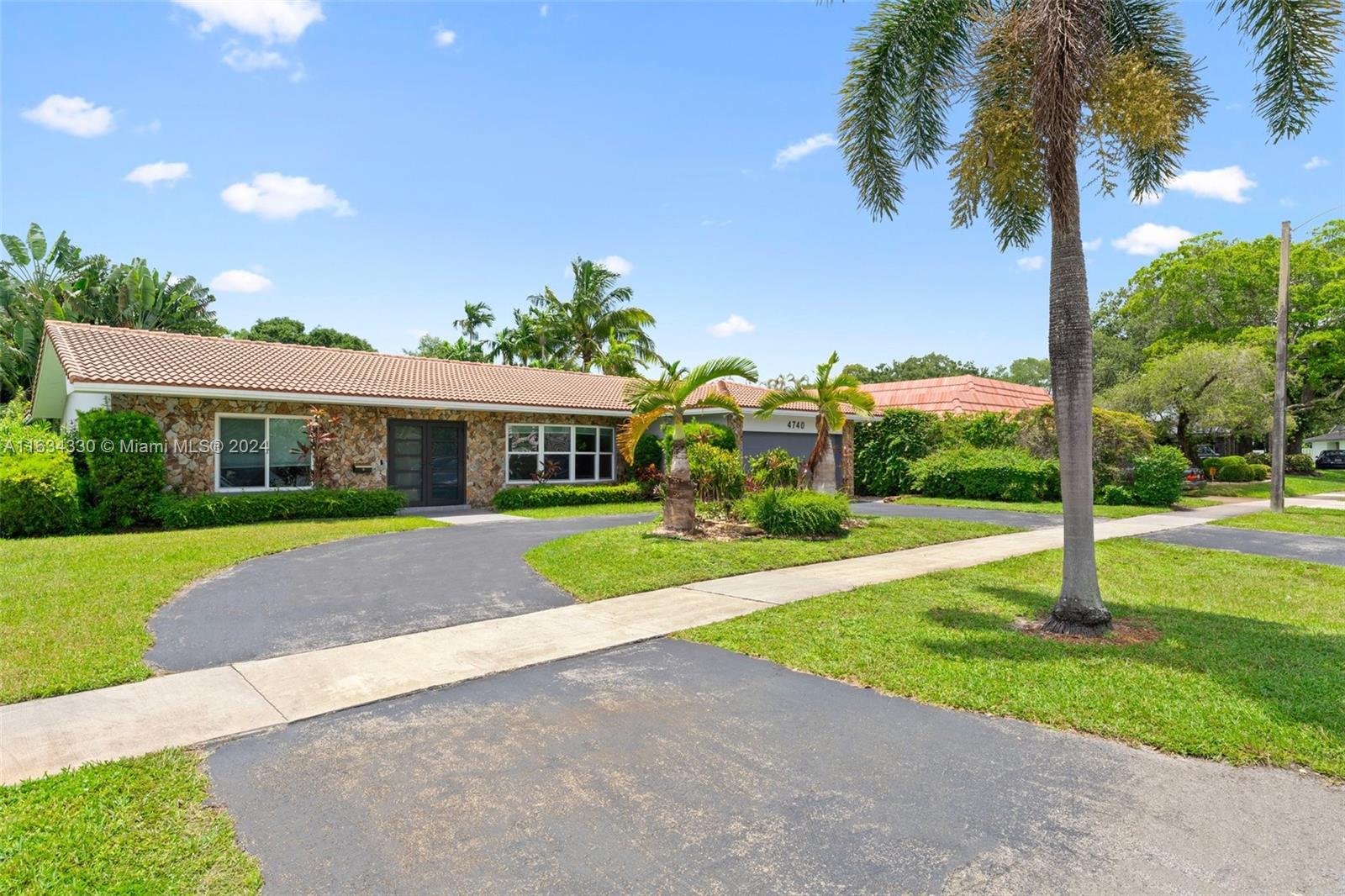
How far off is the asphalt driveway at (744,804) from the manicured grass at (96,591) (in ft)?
7.21

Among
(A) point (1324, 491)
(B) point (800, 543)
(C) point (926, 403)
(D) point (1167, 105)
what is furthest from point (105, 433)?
(A) point (1324, 491)

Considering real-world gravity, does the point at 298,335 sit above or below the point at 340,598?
above

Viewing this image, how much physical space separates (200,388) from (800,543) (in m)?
12.4

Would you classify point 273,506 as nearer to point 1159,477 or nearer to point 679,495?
point 679,495

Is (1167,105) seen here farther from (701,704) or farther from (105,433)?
(105,433)

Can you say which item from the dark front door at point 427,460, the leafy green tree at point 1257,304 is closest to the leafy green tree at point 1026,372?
the leafy green tree at point 1257,304

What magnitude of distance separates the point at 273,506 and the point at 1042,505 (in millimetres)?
19695

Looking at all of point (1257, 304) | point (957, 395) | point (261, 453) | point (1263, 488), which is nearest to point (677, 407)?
point (261, 453)

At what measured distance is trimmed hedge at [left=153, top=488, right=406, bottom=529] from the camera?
13.4m

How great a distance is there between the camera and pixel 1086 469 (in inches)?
270

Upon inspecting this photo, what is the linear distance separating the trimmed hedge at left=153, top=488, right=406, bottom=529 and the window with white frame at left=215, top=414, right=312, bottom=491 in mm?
511

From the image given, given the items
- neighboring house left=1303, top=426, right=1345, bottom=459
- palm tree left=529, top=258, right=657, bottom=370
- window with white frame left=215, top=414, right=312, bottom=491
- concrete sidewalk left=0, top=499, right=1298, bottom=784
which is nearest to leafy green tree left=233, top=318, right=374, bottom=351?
palm tree left=529, top=258, right=657, bottom=370

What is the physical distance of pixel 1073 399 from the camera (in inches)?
267

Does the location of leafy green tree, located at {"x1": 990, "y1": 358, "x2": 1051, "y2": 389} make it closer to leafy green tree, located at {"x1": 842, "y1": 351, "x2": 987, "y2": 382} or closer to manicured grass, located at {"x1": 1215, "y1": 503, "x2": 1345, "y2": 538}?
leafy green tree, located at {"x1": 842, "y1": 351, "x2": 987, "y2": 382}
